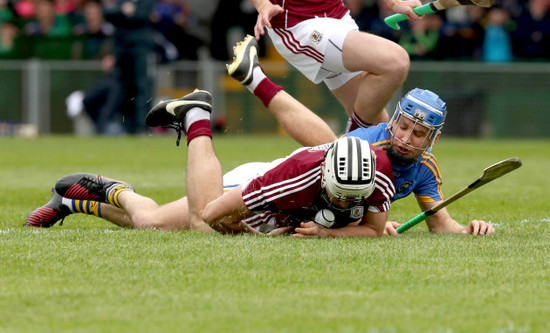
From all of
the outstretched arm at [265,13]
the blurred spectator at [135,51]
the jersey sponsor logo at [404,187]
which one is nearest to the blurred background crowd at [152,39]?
the blurred spectator at [135,51]

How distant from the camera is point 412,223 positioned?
6250 millimetres

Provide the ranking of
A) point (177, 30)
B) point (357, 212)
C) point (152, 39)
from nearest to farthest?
point (357, 212) → point (152, 39) → point (177, 30)

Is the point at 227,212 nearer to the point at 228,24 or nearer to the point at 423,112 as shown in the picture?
the point at 423,112

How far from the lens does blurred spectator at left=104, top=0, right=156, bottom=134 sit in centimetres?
1748

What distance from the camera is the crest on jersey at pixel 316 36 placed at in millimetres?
7316

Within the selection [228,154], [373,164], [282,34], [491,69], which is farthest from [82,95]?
[373,164]

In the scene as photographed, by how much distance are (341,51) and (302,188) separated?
1.87m

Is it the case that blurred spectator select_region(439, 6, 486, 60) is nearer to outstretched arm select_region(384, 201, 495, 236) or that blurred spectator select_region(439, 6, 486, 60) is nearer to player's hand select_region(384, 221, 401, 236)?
outstretched arm select_region(384, 201, 495, 236)

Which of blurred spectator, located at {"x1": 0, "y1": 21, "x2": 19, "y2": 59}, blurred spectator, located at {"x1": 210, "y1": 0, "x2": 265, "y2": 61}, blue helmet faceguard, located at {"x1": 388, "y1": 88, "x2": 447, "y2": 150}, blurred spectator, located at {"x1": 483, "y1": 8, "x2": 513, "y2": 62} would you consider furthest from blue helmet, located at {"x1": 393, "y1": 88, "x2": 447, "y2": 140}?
blurred spectator, located at {"x1": 0, "y1": 21, "x2": 19, "y2": 59}

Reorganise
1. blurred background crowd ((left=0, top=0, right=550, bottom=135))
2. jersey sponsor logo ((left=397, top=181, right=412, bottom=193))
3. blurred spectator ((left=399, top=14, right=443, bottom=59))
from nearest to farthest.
Answer: jersey sponsor logo ((left=397, top=181, right=412, bottom=193))
blurred background crowd ((left=0, top=0, right=550, bottom=135))
blurred spectator ((left=399, top=14, right=443, bottom=59))

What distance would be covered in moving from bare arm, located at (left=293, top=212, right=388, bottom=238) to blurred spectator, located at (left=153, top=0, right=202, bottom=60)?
43.9 ft

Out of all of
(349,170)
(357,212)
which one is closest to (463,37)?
(357,212)

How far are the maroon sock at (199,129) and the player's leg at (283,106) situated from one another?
0.56 meters

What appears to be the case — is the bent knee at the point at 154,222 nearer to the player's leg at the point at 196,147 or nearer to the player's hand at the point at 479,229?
the player's leg at the point at 196,147
